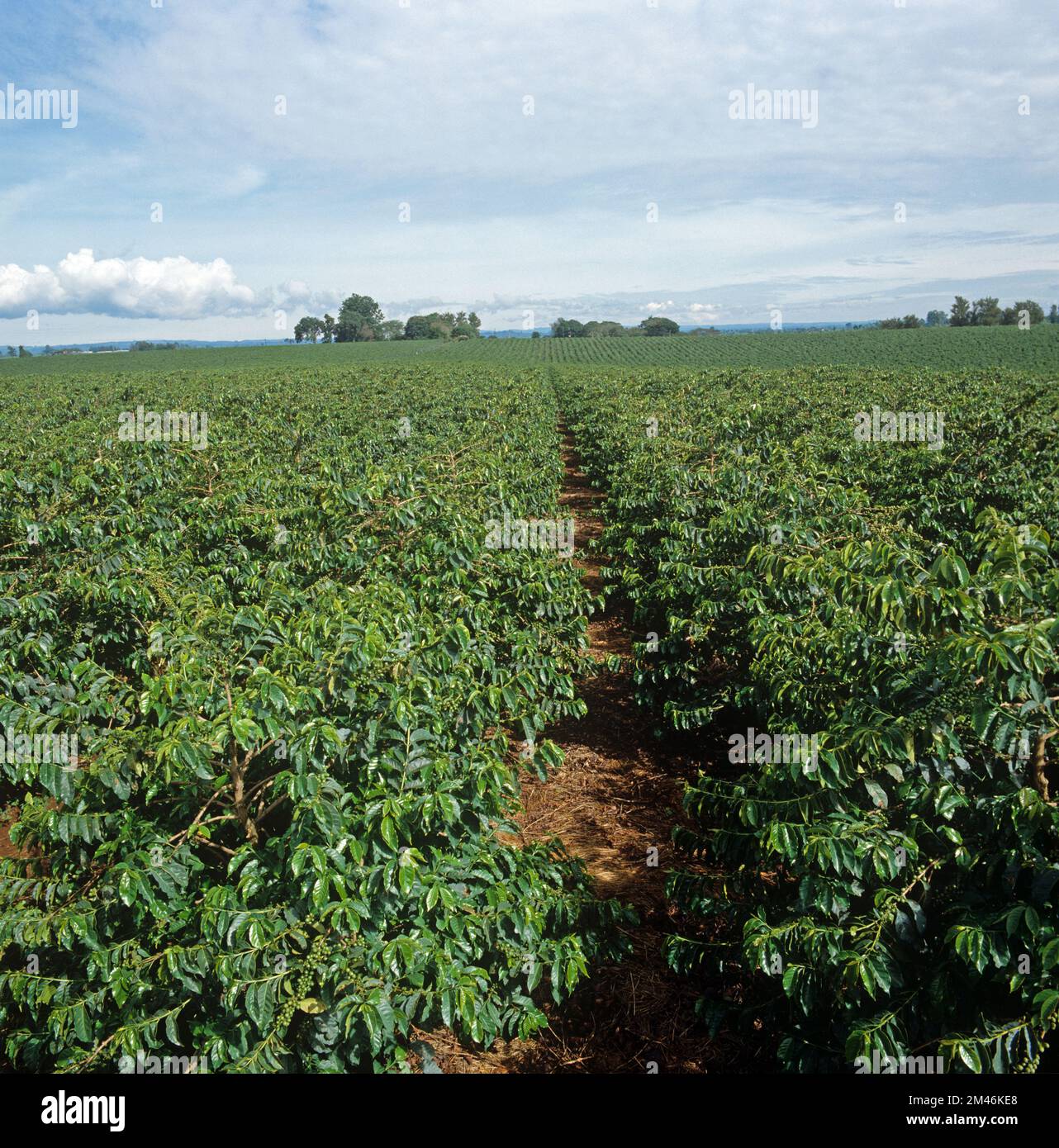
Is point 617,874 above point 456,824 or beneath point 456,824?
beneath

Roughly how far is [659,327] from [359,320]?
158ft

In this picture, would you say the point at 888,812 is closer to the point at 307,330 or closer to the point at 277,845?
the point at 277,845

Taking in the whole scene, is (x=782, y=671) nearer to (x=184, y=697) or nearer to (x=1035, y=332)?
(x=184, y=697)

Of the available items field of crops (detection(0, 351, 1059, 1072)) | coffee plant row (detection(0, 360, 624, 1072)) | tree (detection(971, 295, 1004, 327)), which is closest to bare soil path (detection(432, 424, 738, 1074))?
field of crops (detection(0, 351, 1059, 1072))

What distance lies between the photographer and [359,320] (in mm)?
117312

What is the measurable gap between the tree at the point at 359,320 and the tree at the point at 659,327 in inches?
1722

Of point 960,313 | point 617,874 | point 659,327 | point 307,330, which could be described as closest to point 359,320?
point 307,330

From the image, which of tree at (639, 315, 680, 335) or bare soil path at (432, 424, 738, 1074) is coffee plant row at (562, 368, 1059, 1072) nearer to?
bare soil path at (432, 424, 738, 1074)

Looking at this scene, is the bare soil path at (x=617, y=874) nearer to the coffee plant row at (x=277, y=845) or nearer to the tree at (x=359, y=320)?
the coffee plant row at (x=277, y=845)

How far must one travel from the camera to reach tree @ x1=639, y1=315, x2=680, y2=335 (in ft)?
370

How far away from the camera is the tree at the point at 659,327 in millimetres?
112688

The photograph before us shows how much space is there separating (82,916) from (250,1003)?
0.80 meters
